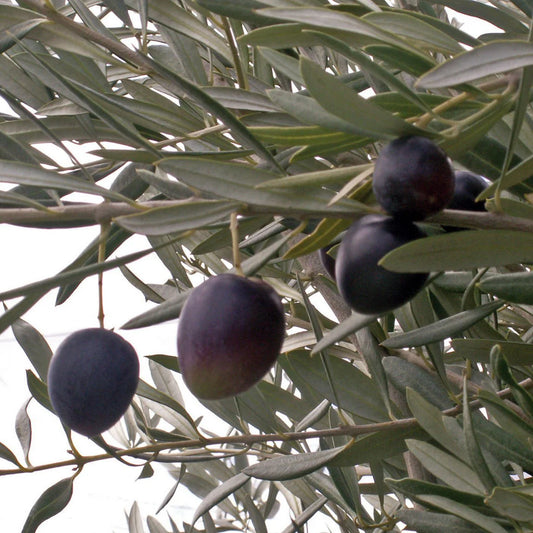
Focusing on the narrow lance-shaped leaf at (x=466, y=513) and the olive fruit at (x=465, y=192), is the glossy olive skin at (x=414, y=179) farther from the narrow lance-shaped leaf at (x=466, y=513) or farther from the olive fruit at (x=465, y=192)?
the narrow lance-shaped leaf at (x=466, y=513)

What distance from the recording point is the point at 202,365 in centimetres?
40

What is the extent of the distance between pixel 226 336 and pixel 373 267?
0.28 feet

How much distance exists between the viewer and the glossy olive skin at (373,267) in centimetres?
40

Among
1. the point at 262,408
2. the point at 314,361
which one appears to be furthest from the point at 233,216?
the point at 262,408

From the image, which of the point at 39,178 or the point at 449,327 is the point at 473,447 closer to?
the point at 449,327

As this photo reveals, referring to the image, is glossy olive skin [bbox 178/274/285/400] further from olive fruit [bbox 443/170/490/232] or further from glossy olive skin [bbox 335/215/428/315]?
olive fruit [bbox 443/170/490/232]

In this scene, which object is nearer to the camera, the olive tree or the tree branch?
the olive tree

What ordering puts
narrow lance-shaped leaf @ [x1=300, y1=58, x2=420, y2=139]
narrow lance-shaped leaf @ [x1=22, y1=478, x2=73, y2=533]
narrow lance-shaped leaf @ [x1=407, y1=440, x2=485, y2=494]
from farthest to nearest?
narrow lance-shaped leaf @ [x1=22, y1=478, x2=73, y2=533]
narrow lance-shaped leaf @ [x1=407, y1=440, x2=485, y2=494]
narrow lance-shaped leaf @ [x1=300, y1=58, x2=420, y2=139]

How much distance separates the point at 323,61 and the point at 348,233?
0.51 meters

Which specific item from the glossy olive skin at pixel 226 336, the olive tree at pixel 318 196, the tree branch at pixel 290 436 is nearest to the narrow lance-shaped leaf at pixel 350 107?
the olive tree at pixel 318 196

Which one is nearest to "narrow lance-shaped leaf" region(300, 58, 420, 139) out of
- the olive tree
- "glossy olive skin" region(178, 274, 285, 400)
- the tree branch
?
the olive tree

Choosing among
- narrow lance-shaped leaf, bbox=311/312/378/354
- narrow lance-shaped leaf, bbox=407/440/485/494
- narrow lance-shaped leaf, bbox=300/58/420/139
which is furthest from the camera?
narrow lance-shaped leaf, bbox=407/440/485/494

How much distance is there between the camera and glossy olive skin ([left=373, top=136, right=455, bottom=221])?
0.37 metres

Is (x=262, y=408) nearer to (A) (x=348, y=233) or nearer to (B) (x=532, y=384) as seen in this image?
(B) (x=532, y=384)
